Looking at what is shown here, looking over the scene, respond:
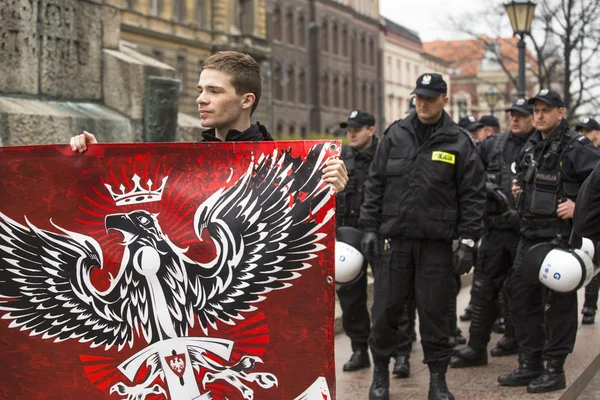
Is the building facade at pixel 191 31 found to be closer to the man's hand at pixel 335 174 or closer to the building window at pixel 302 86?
the building window at pixel 302 86

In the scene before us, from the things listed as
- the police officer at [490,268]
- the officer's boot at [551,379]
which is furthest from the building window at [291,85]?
the officer's boot at [551,379]

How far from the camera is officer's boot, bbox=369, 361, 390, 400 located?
663 centimetres

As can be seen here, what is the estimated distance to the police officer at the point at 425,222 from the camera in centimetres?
645

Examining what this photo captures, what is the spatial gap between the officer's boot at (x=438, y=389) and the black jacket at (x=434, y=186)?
888 mm

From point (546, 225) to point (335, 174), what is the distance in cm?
373

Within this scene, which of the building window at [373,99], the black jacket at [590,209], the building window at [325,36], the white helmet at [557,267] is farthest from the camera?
the building window at [373,99]

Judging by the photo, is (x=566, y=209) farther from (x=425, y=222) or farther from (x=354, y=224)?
(x=354, y=224)

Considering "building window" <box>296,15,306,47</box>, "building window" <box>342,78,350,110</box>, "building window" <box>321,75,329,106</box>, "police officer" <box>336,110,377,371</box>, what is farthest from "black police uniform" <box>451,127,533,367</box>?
"building window" <box>342,78,350,110</box>

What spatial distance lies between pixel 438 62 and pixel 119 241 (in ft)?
302

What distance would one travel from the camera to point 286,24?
201 feet

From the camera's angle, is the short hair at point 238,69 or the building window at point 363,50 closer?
the short hair at point 238,69

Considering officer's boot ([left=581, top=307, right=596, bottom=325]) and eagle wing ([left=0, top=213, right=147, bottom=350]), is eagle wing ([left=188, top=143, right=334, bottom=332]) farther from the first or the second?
officer's boot ([left=581, top=307, right=596, bottom=325])

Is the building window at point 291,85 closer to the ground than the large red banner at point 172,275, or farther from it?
farther from it

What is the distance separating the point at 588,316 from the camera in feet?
33.6
